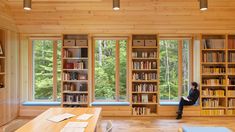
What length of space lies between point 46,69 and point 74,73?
3.16 feet

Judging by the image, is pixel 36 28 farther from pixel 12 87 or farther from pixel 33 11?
pixel 12 87

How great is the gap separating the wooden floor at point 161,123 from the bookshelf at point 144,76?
0.43 m

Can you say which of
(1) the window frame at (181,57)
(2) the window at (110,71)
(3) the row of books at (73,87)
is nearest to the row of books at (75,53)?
(2) the window at (110,71)

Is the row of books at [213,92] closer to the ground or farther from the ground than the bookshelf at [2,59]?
closer to the ground

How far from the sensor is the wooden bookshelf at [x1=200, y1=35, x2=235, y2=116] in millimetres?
5834

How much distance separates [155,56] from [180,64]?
947 mm

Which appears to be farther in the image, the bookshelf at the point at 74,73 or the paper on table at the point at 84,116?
the bookshelf at the point at 74,73

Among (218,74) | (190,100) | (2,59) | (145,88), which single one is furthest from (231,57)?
(2,59)

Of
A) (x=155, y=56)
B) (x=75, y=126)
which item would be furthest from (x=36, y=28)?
(x=75, y=126)

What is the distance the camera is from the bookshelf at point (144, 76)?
584cm

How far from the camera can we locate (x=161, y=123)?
5176 millimetres

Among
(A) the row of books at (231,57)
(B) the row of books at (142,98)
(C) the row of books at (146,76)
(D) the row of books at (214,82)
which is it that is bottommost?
(B) the row of books at (142,98)

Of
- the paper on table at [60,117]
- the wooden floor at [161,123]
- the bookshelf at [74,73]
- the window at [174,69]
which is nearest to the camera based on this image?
the paper on table at [60,117]

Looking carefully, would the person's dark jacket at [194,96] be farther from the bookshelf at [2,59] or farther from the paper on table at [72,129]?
the bookshelf at [2,59]
